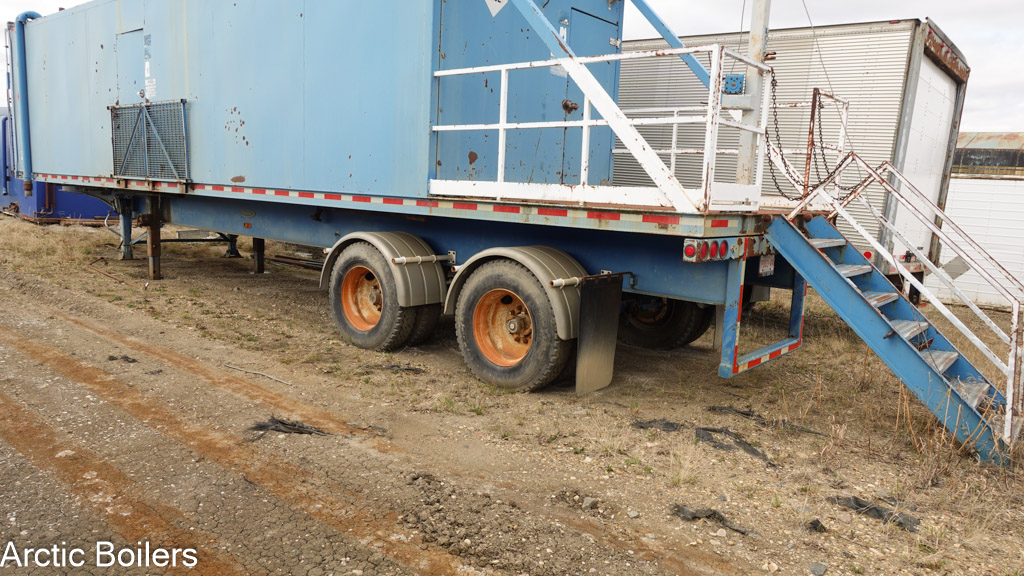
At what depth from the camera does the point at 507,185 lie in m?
5.41

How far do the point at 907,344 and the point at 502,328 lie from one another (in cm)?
295

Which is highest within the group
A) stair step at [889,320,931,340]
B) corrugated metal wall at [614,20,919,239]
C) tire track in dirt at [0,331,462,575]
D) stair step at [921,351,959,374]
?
corrugated metal wall at [614,20,919,239]

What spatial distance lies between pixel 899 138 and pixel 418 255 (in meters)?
5.75

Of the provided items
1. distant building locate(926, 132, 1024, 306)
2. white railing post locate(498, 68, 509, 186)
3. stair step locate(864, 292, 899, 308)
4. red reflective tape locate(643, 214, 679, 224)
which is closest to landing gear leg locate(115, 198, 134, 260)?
white railing post locate(498, 68, 509, 186)

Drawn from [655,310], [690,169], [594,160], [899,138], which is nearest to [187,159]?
[594,160]

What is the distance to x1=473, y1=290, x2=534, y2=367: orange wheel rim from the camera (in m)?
5.69

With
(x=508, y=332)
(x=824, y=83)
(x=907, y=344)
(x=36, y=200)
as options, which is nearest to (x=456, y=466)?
(x=508, y=332)

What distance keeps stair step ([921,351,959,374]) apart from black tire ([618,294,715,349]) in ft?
7.72

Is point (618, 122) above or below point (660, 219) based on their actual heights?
above

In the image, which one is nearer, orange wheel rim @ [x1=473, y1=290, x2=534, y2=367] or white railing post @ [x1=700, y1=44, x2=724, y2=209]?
white railing post @ [x1=700, y1=44, x2=724, y2=209]

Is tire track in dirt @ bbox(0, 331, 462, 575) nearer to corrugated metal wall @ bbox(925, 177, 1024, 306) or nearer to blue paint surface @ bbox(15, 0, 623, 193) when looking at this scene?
blue paint surface @ bbox(15, 0, 623, 193)

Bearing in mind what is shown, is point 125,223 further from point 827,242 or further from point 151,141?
point 827,242

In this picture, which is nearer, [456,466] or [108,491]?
[108,491]

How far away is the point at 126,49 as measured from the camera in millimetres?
9211
